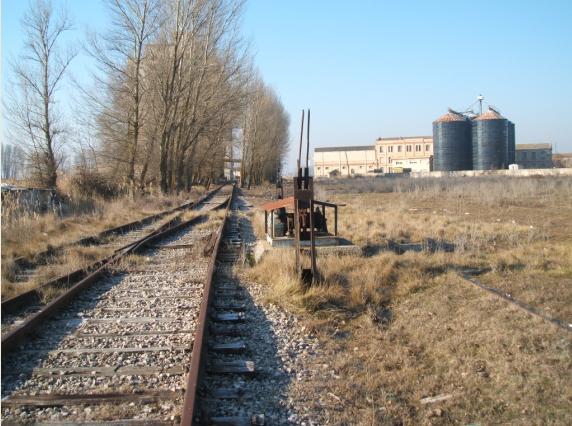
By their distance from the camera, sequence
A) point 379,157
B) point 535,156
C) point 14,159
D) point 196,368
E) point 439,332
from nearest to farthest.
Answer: point 196,368
point 439,332
point 14,159
point 535,156
point 379,157

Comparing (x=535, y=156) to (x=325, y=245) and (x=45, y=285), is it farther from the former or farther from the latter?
Result: (x=45, y=285)

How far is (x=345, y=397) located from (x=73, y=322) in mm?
3268

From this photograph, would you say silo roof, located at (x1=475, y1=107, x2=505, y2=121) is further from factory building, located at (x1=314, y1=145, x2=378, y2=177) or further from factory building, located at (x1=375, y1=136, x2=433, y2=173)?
factory building, located at (x1=314, y1=145, x2=378, y2=177)

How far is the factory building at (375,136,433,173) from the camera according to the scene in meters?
118

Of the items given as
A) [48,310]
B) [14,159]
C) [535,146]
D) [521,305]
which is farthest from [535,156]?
[48,310]

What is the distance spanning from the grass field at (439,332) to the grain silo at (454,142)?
6703cm

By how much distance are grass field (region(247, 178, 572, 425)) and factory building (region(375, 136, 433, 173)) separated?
108 metres

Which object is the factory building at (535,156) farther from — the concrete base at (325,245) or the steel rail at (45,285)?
the steel rail at (45,285)

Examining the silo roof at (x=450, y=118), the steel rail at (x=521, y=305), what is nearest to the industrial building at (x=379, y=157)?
the silo roof at (x=450, y=118)

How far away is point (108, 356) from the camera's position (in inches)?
190

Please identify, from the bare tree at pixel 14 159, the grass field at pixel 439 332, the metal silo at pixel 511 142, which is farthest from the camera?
the metal silo at pixel 511 142

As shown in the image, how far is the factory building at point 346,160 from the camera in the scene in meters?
132

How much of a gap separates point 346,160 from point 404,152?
55.8 feet

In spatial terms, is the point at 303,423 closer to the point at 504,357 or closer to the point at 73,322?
the point at 504,357
